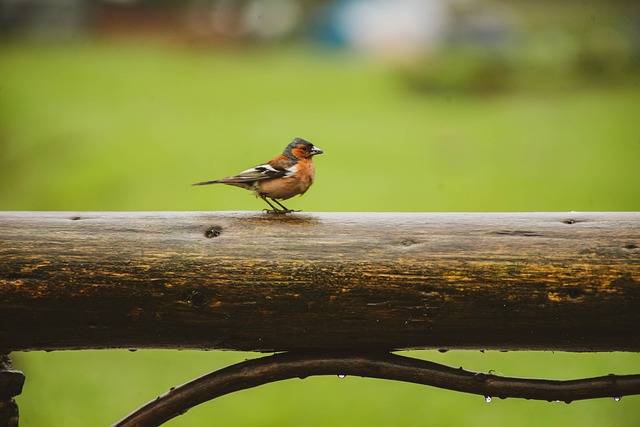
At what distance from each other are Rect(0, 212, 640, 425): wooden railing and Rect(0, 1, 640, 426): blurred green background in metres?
3.84

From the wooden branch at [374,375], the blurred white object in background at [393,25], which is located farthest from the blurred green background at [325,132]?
the wooden branch at [374,375]

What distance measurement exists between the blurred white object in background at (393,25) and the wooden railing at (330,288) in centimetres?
3163

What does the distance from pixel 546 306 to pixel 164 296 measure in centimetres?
82

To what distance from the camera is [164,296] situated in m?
1.59

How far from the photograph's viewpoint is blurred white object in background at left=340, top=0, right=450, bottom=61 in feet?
112

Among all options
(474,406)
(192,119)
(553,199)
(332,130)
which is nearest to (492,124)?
(332,130)

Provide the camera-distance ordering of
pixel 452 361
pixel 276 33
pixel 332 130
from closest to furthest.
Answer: pixel 452 361, pixel 332 130, pixel 276 33

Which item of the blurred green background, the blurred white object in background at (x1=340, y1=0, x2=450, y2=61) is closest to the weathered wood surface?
the blurred green background

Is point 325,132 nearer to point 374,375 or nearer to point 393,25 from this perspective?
point 393,25

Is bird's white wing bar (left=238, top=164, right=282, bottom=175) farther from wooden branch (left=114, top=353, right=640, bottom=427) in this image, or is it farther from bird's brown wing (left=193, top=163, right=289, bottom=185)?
wooden branch (left=114, top=353, right=640, bottom=427)

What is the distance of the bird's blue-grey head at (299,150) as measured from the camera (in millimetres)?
2427

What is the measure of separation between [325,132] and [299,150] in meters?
19.3

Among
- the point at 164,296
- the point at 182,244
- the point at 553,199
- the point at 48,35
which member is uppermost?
the point at 48,35

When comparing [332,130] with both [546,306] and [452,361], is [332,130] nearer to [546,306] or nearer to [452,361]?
[452,361]
